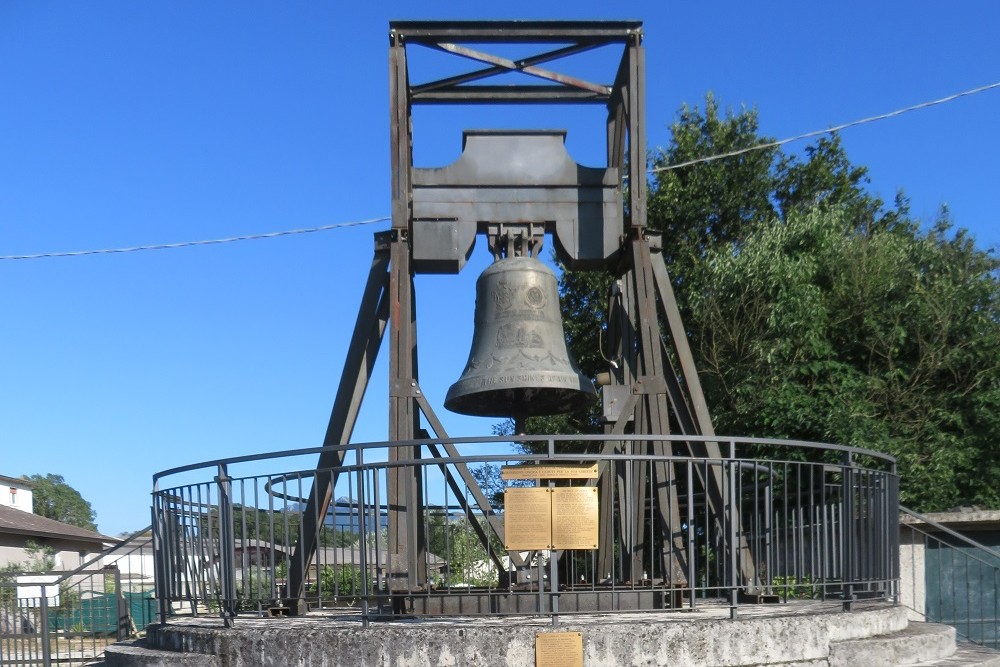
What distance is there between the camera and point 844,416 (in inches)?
709

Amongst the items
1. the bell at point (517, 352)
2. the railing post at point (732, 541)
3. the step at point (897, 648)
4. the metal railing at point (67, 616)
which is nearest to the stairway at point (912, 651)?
the step at point (897, 648)

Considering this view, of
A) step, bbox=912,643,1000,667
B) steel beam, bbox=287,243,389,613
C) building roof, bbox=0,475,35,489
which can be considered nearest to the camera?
step, bbox=912,643,1000,667

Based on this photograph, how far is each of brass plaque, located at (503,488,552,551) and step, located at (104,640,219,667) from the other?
199 cm

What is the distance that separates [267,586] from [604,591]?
3867 millimetres

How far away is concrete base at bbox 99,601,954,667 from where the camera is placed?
6.01m

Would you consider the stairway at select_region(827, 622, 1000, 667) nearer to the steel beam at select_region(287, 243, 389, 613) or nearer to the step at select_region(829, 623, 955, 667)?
the step at select_region(829, 623, 955, 667)

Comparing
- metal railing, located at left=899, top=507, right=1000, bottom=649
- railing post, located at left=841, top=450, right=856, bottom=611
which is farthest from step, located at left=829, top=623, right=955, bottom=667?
metal railing, located at left=899, top=507, right=1000, bottom=649

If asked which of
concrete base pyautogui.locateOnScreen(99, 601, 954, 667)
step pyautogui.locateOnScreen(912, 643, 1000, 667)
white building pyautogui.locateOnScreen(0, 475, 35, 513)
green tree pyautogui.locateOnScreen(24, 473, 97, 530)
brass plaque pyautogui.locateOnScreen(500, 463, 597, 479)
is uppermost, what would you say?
brass plaque pyautogui.locateOnScreen(500, 463, 597, 479)

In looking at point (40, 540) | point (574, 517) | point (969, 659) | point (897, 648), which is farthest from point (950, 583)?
point (40, 540)

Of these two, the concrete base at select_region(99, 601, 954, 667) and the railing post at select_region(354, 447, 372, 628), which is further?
the railing post at select_region(354, 447, 372, 628)

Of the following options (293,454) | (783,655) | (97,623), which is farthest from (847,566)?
(97,623)

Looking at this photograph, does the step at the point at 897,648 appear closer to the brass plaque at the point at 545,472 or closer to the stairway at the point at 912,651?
the stairway at the point at 912,651

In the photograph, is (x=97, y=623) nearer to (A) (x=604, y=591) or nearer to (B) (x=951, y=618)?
(B) (x=951, y=618)

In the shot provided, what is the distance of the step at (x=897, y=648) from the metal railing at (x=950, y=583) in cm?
579
